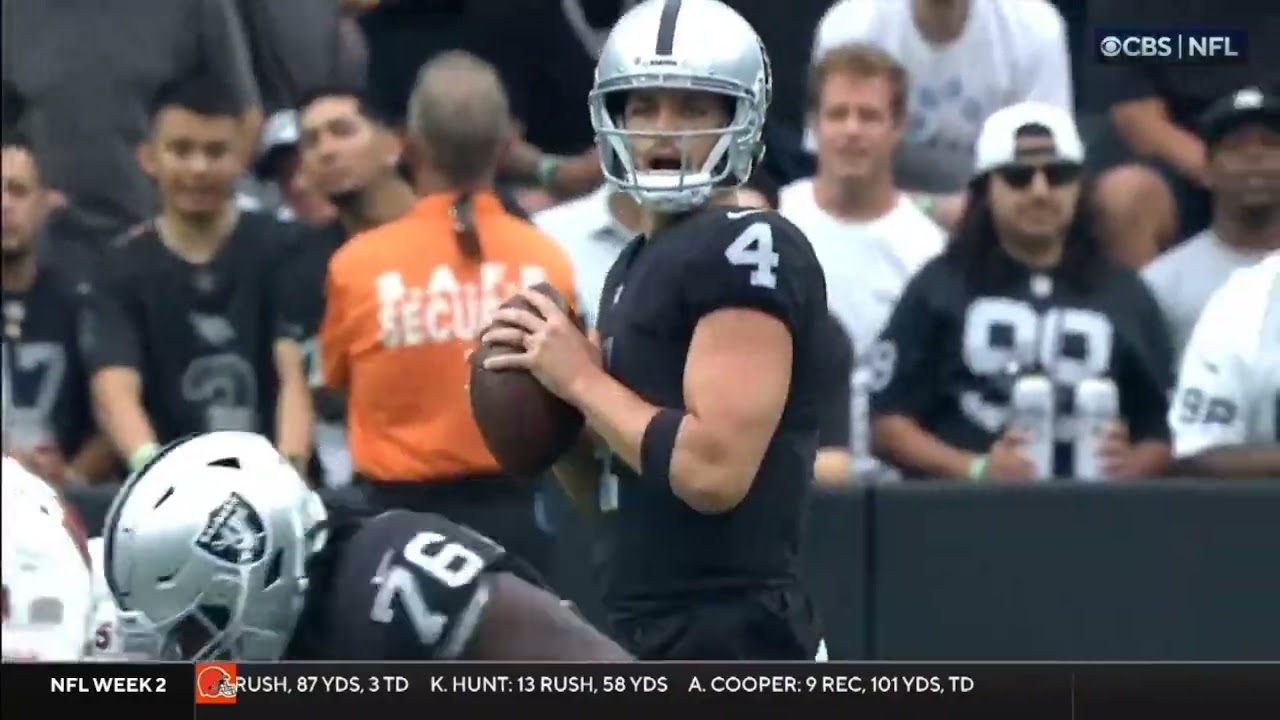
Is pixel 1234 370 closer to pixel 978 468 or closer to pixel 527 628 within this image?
pixel 978 468

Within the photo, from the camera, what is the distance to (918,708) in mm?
2854

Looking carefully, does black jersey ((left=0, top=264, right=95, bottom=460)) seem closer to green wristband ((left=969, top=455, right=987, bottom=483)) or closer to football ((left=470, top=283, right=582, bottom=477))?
green wristband ((left=969, top=455, right=987, bottom=483))

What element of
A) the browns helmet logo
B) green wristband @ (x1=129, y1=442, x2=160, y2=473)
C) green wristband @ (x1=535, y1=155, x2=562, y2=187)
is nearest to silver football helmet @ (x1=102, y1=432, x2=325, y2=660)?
the browns helmet logo

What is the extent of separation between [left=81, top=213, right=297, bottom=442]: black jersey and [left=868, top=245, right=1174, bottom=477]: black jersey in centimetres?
91

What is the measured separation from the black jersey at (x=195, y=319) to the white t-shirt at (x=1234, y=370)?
51.8 inches

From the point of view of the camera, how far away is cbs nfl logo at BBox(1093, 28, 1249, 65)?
3352mm

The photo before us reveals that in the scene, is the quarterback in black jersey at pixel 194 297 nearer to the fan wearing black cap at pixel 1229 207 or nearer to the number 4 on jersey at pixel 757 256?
the fan wearing black cap at pixel 1229 207

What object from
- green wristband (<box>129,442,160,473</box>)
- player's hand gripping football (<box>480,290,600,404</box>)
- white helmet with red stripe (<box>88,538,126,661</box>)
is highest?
player's hand gripping football (<box>480,290,600,404</box>)

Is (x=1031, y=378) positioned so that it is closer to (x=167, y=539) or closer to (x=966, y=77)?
(x=966, y=77)

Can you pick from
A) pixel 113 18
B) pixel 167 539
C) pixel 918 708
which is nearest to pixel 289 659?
pixel 167 539

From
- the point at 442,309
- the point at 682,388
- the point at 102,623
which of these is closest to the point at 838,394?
the point at 442,309

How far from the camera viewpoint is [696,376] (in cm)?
254

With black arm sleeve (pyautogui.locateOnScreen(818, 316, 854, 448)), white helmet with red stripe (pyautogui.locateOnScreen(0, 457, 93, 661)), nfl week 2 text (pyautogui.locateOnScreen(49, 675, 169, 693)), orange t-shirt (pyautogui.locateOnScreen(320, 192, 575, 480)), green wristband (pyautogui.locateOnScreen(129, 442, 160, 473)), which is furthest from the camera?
green wristband (pyautogui.locateOnScreen(129, 442, 160, 473))

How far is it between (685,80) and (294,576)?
0.64m
